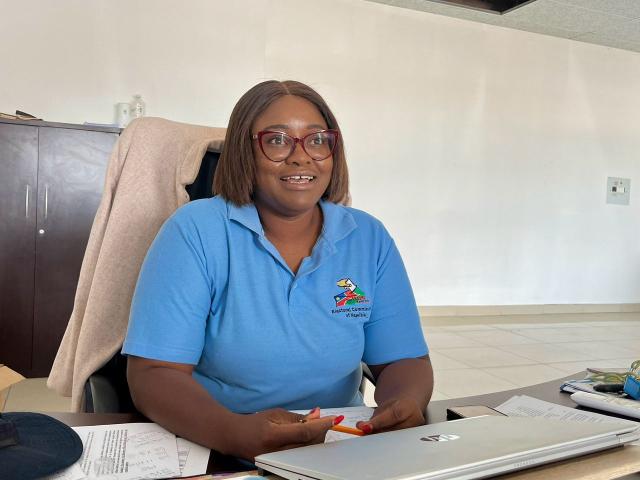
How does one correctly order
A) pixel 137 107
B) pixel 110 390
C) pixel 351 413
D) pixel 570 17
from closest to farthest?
pixel 351 413 → pixel 110 390 → pixel 137 107 → pixel 570 17

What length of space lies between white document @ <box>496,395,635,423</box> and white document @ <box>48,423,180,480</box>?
1.89 ft

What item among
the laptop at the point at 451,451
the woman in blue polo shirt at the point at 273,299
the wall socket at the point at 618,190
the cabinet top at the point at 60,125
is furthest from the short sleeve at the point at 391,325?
the wall socket at the point at 618,190

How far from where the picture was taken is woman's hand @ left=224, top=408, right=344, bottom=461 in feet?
2.80

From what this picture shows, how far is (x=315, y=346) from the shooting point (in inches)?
47.5

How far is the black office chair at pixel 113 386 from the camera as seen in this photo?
1.27 meters

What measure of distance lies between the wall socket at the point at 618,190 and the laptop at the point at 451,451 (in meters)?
6.53

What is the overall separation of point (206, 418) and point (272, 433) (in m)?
0.13

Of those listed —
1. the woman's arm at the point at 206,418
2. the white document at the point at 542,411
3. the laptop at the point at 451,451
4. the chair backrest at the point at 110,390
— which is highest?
the laptop at the point at 451,451

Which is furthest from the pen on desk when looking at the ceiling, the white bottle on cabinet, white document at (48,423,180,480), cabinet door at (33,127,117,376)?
the ceiling

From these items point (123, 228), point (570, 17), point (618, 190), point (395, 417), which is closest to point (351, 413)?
point (395, 417)

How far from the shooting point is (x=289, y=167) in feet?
4.28

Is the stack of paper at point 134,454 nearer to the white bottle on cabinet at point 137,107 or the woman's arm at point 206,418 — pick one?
the woman's arm at point 206,418

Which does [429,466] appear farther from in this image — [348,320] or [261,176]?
[261,176]

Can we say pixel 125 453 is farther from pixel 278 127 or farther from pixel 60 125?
pixel 60 125
